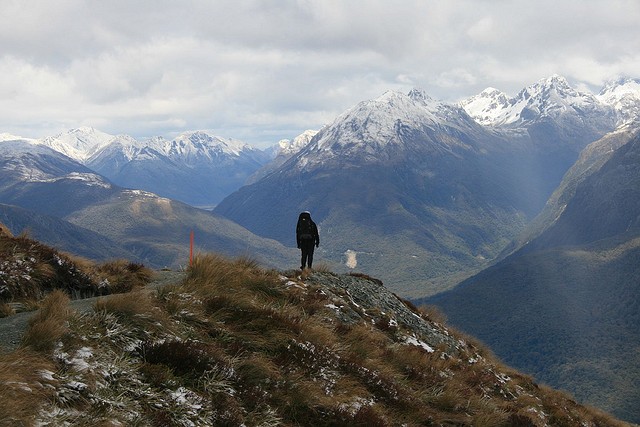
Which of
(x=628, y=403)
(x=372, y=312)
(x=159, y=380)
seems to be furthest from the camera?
(x=628, y=403)

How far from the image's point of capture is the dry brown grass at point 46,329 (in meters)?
7.48

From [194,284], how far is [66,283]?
491 cm

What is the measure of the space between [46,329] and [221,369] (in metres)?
2.85

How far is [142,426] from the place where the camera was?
6613 mm

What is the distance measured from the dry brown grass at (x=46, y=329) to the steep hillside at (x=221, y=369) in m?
0.02

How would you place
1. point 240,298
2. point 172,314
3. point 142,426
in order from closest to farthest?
point 142,426 → point 172,314 → point 240,298

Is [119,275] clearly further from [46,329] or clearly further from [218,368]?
[218,368]

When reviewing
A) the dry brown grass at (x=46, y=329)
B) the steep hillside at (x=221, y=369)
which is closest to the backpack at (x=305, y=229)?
the steep hillside at (x=221, y=369)

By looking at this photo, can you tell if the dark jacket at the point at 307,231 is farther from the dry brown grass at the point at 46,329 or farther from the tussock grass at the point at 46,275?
the dry brown grass at the point at 46,329

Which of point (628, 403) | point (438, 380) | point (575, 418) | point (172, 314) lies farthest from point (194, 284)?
point (628, 403)

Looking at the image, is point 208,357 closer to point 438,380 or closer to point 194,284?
point 194,284

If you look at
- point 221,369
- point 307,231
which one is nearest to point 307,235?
point 307,231

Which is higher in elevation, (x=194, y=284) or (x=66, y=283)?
(x=194, y=284)

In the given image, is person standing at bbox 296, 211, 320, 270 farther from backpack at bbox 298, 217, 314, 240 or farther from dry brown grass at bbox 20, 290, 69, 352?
dry brown grass at bbox 20, 290, 69, 352
